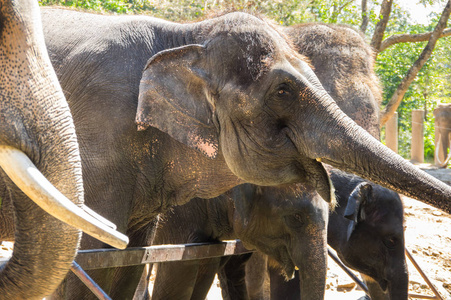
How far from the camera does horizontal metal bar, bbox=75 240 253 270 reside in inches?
124

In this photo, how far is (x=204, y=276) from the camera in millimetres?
4641

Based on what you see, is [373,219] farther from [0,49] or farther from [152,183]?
[0,49]

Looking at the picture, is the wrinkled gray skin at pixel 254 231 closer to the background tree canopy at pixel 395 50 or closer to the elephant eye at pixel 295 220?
the elephant eye at pixel 295 220

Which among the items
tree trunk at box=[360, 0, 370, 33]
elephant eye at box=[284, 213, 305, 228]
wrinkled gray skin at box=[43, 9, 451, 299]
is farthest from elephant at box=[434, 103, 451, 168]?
wrinkled gray skin at box=[43, 9, 451, 299]

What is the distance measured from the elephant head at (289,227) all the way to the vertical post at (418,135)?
1210 cm

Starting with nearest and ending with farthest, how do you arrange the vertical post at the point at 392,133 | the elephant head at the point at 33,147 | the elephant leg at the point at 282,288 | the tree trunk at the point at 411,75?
the elephant head at the point at 33,147 < the elephant leg at the point at 282,288 < the tree trunk at the point at 411,75 < the vertical post at the point at 392,133

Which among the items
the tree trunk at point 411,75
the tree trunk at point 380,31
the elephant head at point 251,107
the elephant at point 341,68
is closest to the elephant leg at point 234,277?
the elephant at point 341,68

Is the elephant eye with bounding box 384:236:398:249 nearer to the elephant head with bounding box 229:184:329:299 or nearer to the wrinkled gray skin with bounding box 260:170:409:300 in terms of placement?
the wrinkled gray skin with bounding box 260:170:409:300

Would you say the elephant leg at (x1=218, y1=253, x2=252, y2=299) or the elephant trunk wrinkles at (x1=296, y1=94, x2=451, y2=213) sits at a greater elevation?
the elephant trunk wrinkles at (x1=296, y1=94, x2=451, y2=213)

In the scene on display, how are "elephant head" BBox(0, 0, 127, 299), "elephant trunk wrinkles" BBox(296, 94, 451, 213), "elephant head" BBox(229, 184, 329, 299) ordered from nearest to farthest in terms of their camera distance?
"elephant head" BBox(0, 0, 127, 299), "elephant trunk wrinkles" BBox(296, 94, 451, 213), "elephant head" BBox(229, 184, 329, 299)

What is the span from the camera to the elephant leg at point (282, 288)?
471 cm

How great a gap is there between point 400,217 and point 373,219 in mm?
174

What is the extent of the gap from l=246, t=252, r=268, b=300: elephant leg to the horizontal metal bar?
3.91 ft

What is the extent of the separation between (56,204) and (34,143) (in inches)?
9.1
